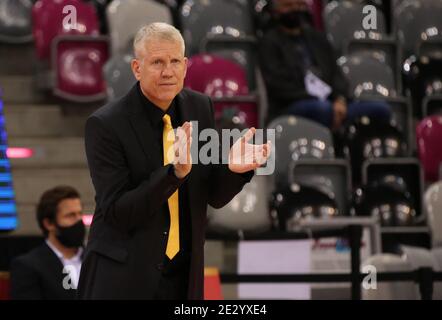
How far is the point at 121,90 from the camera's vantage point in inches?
235

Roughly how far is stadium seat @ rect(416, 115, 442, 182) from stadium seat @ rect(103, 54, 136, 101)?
182 centimetres

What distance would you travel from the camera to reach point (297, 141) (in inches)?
241

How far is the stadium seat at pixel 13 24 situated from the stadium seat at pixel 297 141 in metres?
1.79

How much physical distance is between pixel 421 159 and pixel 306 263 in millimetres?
2068

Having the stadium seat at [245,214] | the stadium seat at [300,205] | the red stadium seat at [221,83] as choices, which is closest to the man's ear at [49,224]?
the stadium seat at [245,214]

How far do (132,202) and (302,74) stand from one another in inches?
168

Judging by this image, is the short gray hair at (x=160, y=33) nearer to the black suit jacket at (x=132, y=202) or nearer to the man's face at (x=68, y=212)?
the black suit jacket at (x=132, y=202)

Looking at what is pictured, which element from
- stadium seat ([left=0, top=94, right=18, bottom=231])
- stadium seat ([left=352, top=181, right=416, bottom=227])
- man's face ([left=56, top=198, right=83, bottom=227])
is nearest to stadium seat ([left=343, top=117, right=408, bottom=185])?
stadium seat ([left=352, top=181, right=416, bottom=227])

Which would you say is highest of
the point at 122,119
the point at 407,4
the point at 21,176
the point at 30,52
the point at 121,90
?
the point at 407,4

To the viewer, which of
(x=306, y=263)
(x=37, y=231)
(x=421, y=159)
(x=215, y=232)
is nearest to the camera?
(x=306, y=263)

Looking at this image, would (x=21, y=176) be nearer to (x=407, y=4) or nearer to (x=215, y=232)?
(x=215, y=232)

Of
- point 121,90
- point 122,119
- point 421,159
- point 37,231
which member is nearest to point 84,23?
point 121,90

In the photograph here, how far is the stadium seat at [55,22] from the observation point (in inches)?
256

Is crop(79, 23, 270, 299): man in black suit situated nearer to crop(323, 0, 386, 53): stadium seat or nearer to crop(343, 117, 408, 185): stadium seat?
crop(343, 117, 408, 185): stadium seat
